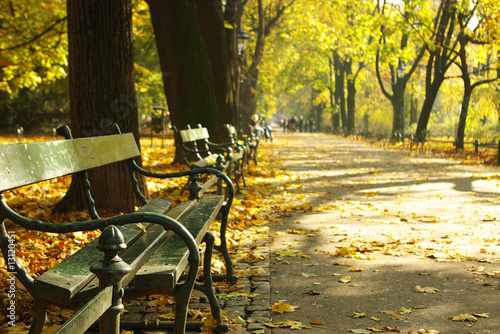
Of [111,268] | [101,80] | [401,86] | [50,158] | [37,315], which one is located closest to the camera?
[111,268]

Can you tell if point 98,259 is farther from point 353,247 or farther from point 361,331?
point 353,247

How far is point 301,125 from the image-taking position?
69000 millimetres

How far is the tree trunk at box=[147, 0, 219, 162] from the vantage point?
38.7 feet

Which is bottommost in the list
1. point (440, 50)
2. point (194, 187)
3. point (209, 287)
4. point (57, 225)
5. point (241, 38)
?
point (209, 287)

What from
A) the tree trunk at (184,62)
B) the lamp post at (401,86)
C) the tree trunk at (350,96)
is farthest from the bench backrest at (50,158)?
the tree trunk at (350,96)

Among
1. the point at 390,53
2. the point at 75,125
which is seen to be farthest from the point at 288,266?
the point at 390,53

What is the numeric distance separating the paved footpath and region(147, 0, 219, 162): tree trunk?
2786 mm

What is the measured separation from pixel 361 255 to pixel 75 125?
11.4 feet

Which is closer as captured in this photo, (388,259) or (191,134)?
(388,259)

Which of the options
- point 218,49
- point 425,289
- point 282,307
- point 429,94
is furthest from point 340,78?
point 282,307

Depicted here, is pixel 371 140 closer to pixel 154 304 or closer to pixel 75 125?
pixel 75 125

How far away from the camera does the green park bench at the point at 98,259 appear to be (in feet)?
7.30

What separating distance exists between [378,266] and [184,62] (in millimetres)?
7717

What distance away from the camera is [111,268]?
7.27ft
